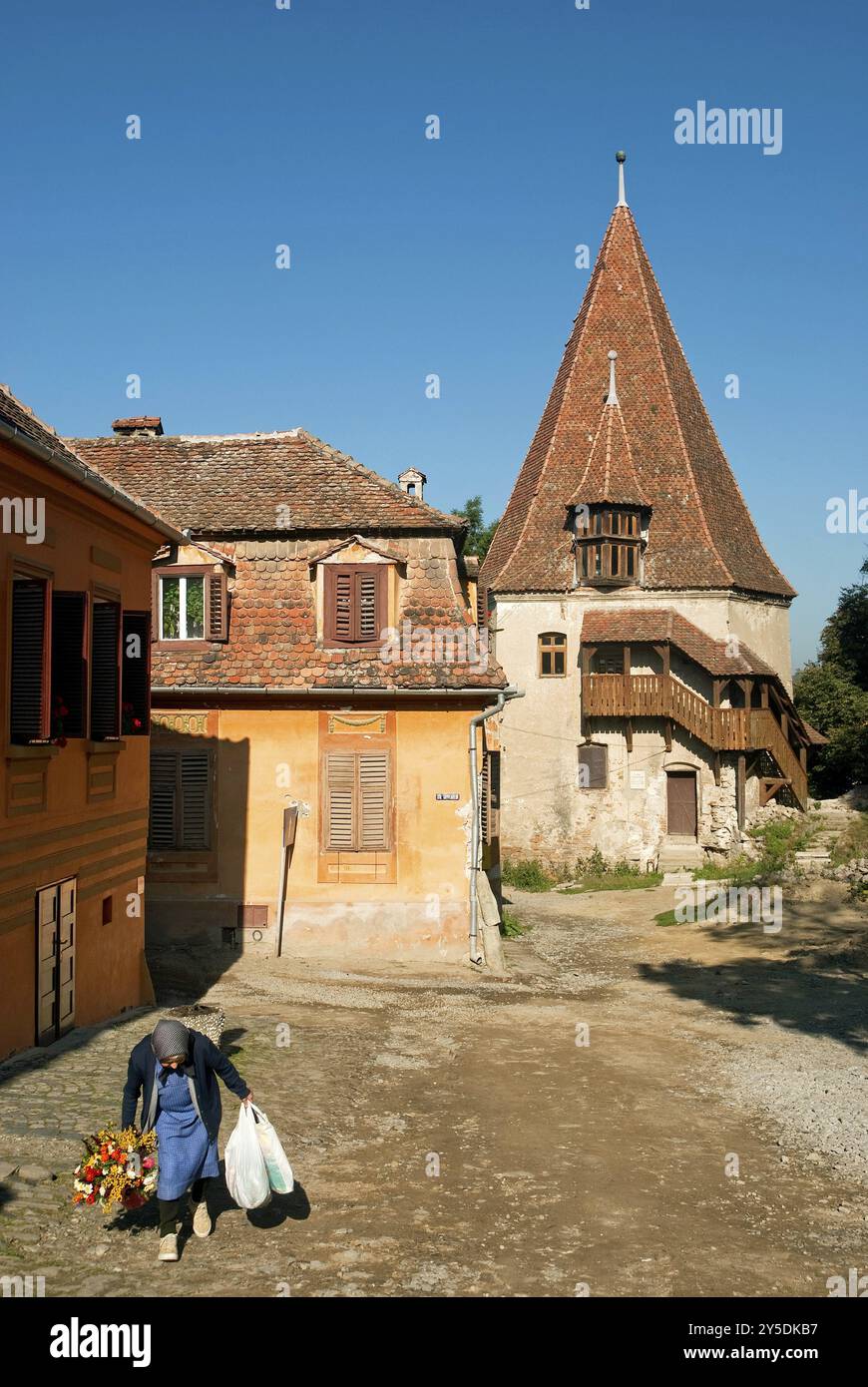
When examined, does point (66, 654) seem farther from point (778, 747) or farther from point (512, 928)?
point (778, 747)

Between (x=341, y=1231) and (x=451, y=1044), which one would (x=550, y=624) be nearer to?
(x=451, y=1044)

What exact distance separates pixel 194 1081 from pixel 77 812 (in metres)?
6.12

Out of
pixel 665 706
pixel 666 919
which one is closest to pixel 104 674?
pixel 666 919

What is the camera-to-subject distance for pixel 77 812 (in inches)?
488

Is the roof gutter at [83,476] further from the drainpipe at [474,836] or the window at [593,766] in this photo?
the window at [593,766]

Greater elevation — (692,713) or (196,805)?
(692,713)

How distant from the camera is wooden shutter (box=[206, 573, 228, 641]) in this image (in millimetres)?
19250

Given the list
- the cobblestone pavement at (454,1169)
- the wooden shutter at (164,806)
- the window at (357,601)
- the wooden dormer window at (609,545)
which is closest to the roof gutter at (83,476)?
the window at (357,601)

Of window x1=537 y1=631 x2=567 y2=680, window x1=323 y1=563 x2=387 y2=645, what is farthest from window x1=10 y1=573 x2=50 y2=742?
window x1=537 y1=631 x2=567 y2=680

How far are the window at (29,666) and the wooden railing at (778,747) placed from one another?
27210 mm

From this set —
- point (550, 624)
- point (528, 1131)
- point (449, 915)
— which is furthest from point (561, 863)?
point (528, 1131)

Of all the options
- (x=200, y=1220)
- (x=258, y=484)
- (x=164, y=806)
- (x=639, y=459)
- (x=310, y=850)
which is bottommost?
(x=200, y=1220)

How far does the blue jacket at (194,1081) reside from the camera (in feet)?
22.5

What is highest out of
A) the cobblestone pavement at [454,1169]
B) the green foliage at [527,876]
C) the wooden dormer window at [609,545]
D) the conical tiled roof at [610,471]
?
the conical tiled roof at [610,471]
